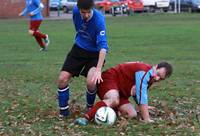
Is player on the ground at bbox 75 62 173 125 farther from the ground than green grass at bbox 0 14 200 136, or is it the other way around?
player on the ground at bbox 75 62 173 125

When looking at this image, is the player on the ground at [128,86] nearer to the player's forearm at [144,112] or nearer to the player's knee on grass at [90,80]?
the player's forearm at [144,112]

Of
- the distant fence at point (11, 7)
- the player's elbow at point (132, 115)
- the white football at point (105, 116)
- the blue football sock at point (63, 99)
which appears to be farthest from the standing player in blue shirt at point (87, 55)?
the distant fence at point (11, 7)

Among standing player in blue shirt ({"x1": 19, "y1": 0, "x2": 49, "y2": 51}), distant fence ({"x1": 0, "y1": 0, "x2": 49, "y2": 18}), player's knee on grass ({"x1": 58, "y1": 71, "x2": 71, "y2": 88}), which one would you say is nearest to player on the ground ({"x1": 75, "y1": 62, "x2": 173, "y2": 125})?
player's knee on grass ({"x1": 58, "y1": 71, "x2": 71, "y2": 88})

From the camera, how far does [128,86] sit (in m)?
8.84

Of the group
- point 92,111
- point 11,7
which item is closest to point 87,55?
point 92,111

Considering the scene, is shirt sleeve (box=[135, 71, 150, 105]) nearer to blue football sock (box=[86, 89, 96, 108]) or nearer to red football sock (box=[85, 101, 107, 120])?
red football sock (box=[85, 101, 107, 120])

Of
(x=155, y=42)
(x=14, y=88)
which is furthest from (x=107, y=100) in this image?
(x=155, y=42)

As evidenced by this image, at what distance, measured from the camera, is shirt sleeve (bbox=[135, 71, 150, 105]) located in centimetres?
841

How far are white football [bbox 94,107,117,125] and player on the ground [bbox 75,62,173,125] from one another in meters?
0.11

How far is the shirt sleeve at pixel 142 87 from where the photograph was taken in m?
8.41

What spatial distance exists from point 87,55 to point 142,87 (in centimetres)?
98

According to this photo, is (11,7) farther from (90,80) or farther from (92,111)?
(92,111)

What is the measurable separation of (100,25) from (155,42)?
15.3 m

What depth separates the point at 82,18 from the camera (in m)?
8.71
